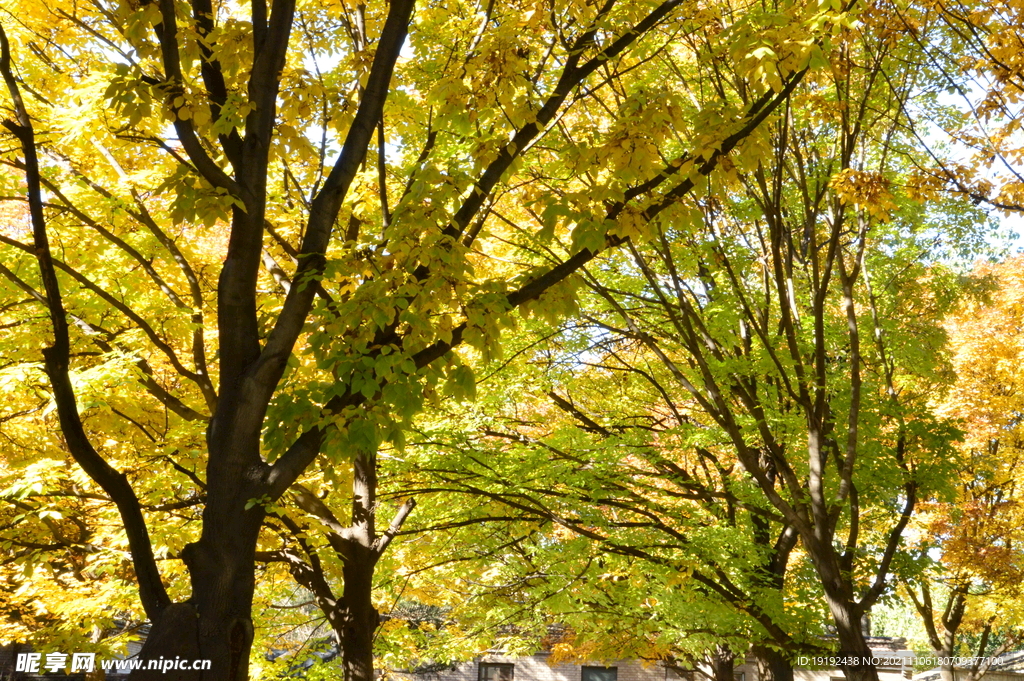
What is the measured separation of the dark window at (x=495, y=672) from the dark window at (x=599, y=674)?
8.89ft

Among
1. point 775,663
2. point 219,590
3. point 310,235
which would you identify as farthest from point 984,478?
point 219,590

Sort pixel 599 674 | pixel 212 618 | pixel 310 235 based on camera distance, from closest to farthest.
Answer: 1. pixel 212 618
2. pixel 310 235
3. pixel 599 674

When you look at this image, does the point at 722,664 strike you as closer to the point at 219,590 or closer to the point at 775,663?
the point at 775,663

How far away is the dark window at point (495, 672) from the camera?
91.1 feet

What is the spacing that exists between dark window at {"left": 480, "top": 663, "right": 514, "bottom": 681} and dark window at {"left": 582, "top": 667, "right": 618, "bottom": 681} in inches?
107

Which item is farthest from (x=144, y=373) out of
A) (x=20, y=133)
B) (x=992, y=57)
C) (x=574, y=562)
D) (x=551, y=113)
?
(x=992, y=57)

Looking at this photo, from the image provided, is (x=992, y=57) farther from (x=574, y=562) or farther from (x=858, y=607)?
(x=574, y=562)

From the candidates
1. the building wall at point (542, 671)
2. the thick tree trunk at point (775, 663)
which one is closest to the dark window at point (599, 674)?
the building wall at point (542, 671)

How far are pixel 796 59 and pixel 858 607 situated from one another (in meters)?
5.77

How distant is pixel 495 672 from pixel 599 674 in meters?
3.77

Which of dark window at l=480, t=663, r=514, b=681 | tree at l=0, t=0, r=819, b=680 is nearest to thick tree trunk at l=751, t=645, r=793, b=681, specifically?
tree at l=0, t=0, r=819, b=680

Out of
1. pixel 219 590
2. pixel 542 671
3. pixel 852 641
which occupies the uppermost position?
pixel 219 590

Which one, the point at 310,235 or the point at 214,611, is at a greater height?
the point at 310,235

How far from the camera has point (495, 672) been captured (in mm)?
27906
